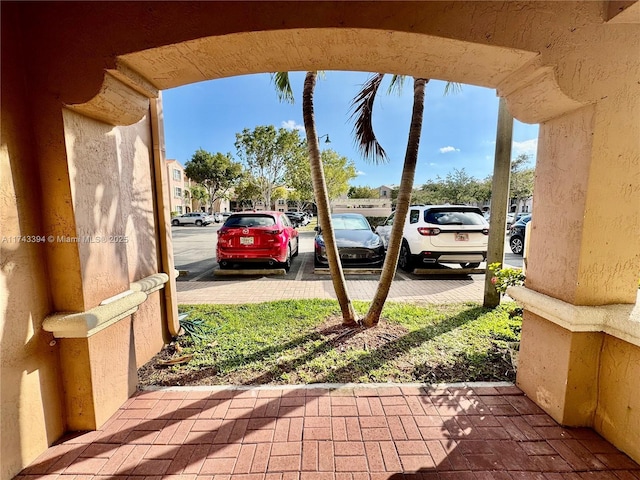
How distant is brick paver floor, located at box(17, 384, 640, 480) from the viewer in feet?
6.01

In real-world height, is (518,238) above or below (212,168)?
below

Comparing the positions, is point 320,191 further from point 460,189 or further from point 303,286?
point 460,189

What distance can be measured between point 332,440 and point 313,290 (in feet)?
12.8

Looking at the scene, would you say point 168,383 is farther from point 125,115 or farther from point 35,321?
point 125,115

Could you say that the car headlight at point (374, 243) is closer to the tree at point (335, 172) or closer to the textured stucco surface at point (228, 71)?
the textured stucco surface at point (228, 71)

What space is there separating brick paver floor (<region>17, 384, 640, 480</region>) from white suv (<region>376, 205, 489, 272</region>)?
4551mm

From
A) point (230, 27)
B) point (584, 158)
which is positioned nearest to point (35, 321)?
point (230, 27)

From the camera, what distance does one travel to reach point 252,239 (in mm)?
7020

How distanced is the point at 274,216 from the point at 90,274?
17.3 feet

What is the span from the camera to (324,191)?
3738 mm

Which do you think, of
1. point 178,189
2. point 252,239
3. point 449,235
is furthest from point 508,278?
point 178,189

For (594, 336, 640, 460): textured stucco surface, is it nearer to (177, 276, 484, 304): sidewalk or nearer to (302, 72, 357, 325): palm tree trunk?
(302, 72, 357, 325): palm tree trunk

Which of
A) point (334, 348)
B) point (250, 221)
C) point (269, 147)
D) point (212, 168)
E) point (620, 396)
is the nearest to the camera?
point (620, 396)

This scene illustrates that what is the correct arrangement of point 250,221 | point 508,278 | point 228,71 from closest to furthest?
point 228,71 < point 508,278 < point 250,221
